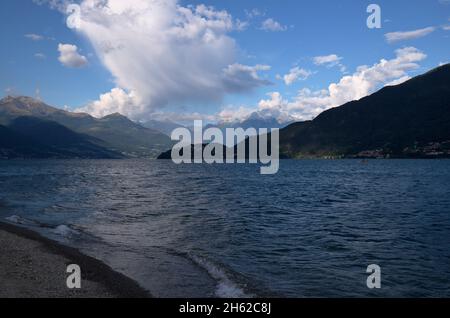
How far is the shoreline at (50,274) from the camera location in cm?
1919

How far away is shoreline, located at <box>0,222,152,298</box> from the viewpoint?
19188mm

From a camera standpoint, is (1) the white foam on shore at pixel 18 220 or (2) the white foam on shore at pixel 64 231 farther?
(1) the white foam on shore at pixel 18 220

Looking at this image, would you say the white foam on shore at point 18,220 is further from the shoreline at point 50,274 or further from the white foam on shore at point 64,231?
the shoreline at point 50,274

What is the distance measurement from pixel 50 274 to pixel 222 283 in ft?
32.5

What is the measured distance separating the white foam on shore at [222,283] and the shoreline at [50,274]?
4.02 m

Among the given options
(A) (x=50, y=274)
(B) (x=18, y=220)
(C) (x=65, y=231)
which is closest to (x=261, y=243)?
(A) (x=50, y=274)

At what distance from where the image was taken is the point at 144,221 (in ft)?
151

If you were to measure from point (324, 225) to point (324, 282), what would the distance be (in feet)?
68.1

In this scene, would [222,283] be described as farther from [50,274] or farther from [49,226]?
[49,226]

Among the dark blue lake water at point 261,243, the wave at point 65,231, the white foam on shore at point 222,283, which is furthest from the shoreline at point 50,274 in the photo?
the wave at point 65,231

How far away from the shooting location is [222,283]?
23062mm

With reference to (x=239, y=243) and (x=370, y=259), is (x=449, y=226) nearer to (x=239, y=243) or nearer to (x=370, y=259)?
(x=370, y=259)
